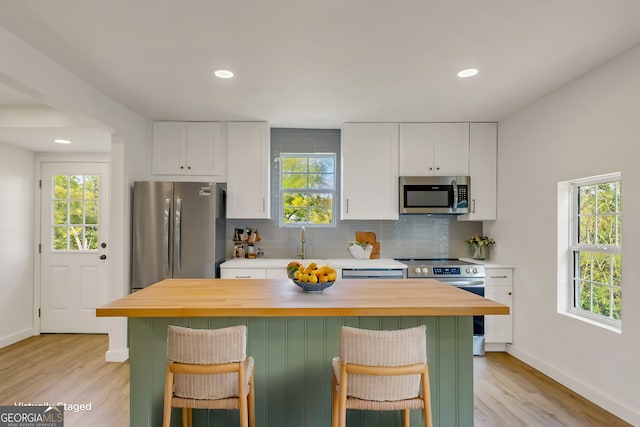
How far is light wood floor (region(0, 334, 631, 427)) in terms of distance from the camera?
2498 mm

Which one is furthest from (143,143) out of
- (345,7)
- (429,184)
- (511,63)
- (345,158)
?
(511,63)

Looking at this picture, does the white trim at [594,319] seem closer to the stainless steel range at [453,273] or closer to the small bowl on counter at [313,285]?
the stainless steel range at [453,273]

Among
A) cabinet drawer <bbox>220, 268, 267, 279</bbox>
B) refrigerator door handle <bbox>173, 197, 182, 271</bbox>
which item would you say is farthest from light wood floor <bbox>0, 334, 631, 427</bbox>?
cabinet drawer <bbox>220, 268, 267, 279</bbox>

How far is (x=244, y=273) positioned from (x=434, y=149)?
249 centimetres

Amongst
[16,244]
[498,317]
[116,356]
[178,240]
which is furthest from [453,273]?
[16,244]

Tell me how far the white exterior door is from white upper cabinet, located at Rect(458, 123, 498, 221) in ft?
14.5

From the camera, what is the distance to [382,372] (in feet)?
4.91

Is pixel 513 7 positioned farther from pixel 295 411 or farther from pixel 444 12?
pixel 295 411

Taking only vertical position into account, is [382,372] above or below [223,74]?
below

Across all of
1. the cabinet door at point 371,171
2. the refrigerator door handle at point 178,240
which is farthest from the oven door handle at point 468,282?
the refrigerator door handle at point 178,240

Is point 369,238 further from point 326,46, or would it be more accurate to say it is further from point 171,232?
point 326,46

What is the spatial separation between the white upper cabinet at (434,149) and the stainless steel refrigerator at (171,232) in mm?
2216

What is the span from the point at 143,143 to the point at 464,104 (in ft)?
11.0

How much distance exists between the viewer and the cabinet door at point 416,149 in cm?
409
